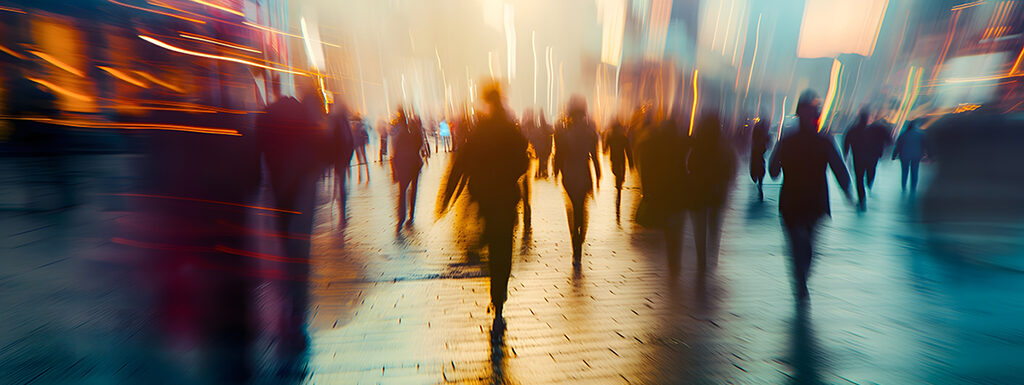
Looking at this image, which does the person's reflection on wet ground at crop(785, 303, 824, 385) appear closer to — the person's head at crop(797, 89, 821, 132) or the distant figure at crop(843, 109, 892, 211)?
the person's head at crop(797, 89, 821, 132)

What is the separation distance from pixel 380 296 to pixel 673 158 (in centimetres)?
360

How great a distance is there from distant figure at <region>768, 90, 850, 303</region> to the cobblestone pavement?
1.42 feet

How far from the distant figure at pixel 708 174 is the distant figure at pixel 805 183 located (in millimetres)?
1048

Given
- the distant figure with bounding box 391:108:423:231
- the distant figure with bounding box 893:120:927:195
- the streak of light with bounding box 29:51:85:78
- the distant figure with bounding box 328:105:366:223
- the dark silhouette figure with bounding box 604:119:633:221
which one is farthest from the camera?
the distant figure with bounding box 893:120:927:195

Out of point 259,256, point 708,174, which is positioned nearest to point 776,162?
point 708,174

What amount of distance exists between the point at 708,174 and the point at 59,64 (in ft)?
27.4

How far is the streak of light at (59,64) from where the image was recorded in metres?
7.78

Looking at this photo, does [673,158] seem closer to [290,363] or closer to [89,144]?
[290,363]

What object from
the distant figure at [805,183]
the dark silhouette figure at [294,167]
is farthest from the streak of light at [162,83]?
the distant figure at [805,183]

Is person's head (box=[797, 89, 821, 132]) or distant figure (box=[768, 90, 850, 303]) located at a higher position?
person's head (box=[797, 89, 821, 132])

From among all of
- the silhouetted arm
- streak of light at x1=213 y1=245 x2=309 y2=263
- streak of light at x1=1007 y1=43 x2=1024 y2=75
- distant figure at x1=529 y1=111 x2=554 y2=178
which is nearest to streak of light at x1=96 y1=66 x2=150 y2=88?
streak of light at x1=213 y1=245 x2=309 y2=263

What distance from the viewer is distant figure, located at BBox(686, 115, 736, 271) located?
6.65 metres

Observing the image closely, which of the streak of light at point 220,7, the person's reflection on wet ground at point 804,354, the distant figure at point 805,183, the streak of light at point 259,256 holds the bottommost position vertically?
the person's reflection on wet ground at point 804,354

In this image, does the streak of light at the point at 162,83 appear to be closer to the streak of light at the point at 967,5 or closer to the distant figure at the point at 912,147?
the distant figure at the point at 912,147
